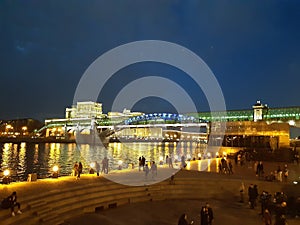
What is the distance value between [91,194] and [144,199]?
113 inches

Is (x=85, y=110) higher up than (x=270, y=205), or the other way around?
(x=85, y=110)

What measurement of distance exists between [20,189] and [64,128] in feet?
420

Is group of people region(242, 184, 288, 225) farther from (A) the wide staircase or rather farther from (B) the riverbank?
(A) the wide staircase

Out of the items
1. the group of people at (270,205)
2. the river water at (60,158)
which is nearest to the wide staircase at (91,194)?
the group of people at (270,205)

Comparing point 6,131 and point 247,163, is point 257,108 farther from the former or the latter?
point 6,131

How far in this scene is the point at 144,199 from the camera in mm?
15180

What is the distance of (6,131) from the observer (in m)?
147

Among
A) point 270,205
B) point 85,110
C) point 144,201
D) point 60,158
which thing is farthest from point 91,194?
point 85,110

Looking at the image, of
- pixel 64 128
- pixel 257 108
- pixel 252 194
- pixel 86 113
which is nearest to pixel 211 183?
pixel 252 194

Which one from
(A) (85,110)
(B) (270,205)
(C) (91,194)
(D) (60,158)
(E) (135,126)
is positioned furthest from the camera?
(A) (85,110)

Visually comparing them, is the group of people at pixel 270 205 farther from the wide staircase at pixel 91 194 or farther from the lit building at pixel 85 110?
the lit building at pixel 85 110

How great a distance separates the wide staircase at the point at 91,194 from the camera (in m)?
11.0

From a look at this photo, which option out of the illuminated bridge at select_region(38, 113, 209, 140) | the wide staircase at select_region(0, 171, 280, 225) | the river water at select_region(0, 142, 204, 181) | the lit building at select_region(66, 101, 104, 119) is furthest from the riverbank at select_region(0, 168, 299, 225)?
the lit building at select_region(66, 101, 104, 119)

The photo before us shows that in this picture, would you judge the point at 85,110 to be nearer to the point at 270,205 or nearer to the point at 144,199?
the point at 144,199
